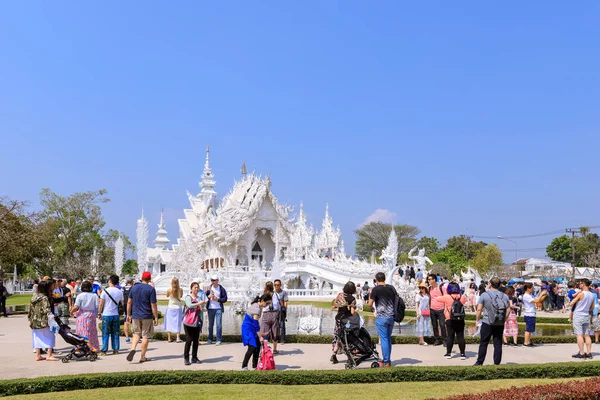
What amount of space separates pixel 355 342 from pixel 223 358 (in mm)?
2976

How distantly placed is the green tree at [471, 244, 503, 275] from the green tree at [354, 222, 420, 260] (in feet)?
45.8

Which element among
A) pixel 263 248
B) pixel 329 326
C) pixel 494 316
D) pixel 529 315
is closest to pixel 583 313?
pixel 529 315

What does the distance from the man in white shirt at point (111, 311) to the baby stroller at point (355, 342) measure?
4.78m

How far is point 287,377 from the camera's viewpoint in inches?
361

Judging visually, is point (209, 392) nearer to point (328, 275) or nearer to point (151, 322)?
point (151, 322)

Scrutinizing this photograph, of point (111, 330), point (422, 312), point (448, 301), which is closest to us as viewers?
point (448, 301)

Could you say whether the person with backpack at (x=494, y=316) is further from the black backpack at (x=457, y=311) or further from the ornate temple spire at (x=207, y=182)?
the ornate temple spire at (x=207, y=182)

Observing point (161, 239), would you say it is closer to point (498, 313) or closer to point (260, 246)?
point (260, 246)

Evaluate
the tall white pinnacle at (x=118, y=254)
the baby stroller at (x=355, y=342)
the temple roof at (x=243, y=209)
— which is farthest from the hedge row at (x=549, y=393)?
the tall white pinnacle at (x=118, y=254)

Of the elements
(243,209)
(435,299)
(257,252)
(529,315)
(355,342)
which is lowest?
(355,342)

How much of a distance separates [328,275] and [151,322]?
2630cm

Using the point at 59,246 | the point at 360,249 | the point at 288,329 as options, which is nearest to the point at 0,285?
the point at 288,329

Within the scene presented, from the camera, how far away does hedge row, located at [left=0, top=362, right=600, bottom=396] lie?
8703 millimetres

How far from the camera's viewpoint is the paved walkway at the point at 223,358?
10438mm
